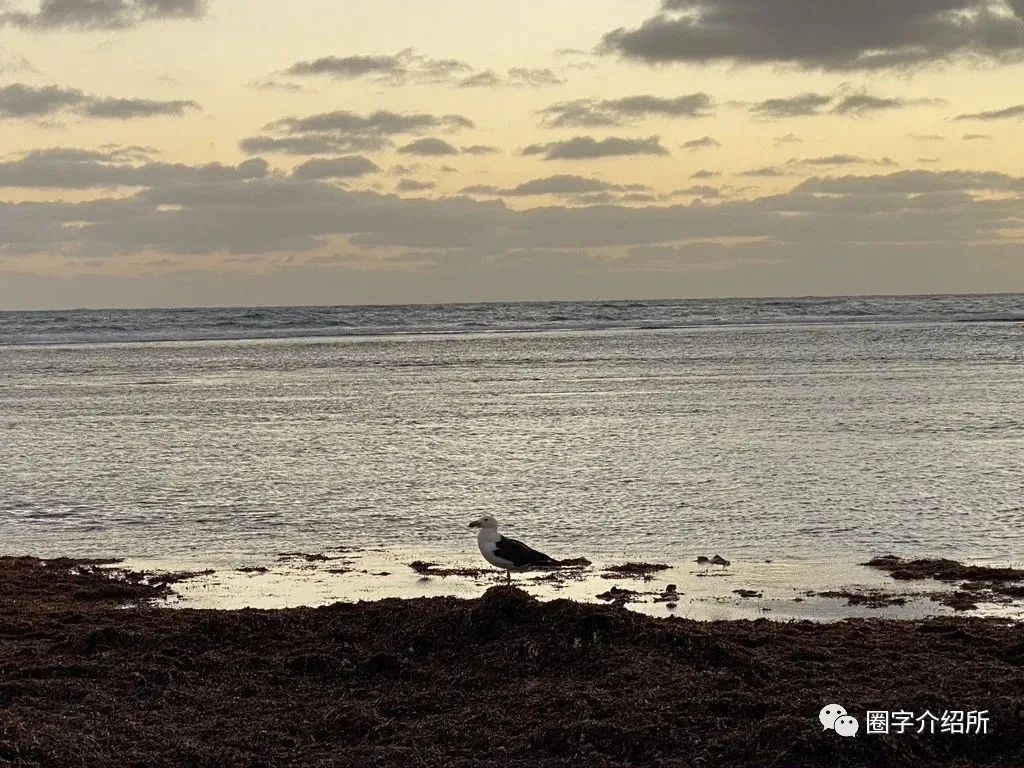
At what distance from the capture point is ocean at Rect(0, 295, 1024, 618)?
14.5 meters

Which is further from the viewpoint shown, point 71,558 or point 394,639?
point 71,558

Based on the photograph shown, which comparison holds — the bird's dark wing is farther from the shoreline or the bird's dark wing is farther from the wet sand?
the wet sand

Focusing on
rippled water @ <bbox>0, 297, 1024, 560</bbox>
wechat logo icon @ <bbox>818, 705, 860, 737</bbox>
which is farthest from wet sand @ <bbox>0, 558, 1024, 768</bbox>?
rippled water @ <bbox>0, 297, 1024, 560</bbox>

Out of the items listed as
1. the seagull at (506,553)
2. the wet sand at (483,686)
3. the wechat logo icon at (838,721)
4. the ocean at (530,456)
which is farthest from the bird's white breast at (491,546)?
the wechat logo icon at (838,721)

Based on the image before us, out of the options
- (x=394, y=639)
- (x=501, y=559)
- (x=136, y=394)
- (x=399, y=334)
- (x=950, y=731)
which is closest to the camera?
(x=950, y=731)

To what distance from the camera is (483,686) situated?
27.7 feet

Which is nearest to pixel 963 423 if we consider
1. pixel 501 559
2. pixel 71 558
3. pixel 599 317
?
pixel 501 559

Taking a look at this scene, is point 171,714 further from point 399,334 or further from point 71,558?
point 399,334

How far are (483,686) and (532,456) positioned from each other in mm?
12945

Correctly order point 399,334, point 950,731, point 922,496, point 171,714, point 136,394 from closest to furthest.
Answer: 1. point 950,731
2. point 171,714
3. point 922,496
4. point 136,394
5. point 399,334

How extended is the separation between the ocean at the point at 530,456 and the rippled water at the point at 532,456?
0.07 meters

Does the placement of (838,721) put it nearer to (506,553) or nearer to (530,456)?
(506,553)

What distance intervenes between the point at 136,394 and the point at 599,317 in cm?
6911

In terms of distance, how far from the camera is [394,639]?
9297 millimetres
